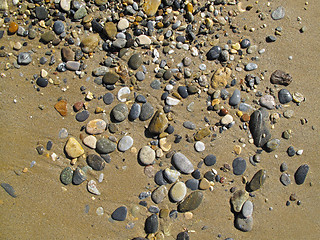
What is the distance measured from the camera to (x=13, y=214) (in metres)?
2.16

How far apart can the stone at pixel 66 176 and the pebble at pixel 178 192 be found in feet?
3.21

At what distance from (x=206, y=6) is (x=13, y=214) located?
9.16ft

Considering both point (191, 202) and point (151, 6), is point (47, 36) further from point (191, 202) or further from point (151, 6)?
point (191, 202)

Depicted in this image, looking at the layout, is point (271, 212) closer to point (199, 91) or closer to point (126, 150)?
point (199, 91)

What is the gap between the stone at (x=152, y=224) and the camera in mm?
2162

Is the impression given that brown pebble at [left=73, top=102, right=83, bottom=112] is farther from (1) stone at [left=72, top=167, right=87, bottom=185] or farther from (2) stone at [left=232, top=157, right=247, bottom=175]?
(2) stone at [left=232, top=157, right=247, bottom=175]

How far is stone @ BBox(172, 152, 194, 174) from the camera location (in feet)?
7.23

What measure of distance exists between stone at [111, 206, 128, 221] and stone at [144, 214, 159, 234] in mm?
224

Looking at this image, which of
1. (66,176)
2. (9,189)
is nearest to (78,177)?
(66,176)

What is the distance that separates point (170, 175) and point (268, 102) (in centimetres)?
121

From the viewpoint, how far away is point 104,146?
7.23 ft

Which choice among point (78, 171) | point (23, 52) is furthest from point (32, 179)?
point (23, 52)

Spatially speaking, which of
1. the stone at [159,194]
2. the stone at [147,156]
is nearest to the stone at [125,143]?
the stone at [147,156]

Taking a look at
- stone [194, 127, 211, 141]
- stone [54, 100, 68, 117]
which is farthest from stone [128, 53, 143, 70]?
stone [194, 127, 211, 141]
